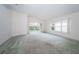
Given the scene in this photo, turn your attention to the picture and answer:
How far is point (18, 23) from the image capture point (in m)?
7.60

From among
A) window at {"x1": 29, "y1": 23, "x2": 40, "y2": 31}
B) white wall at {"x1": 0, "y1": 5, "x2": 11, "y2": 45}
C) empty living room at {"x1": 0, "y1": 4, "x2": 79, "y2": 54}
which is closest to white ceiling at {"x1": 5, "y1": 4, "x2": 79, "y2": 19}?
empty living room at {"x1": 0, "y1": 4, "x2": 79, "y2": 54}

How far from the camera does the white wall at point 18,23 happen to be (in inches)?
274

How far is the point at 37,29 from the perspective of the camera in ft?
38.8

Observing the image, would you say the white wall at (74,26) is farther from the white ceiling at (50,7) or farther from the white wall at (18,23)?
the white wall at (18,23)

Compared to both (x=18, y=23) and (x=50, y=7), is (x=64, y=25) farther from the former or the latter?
(x=18, y=23)

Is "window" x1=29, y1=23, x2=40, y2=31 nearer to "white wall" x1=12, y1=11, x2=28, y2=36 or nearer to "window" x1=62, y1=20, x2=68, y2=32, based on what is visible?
"white wall" x1=12, y1=11, x2=28, y2=36

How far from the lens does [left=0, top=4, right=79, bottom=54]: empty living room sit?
164 inches

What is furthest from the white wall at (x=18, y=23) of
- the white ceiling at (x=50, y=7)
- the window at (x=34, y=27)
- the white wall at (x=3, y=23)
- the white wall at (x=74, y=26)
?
the white wall at (x=74, y=26)

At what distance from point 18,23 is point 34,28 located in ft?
12.5

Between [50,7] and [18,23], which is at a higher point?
[50,7]

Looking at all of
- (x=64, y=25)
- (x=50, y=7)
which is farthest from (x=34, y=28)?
(x=50, y=7)
